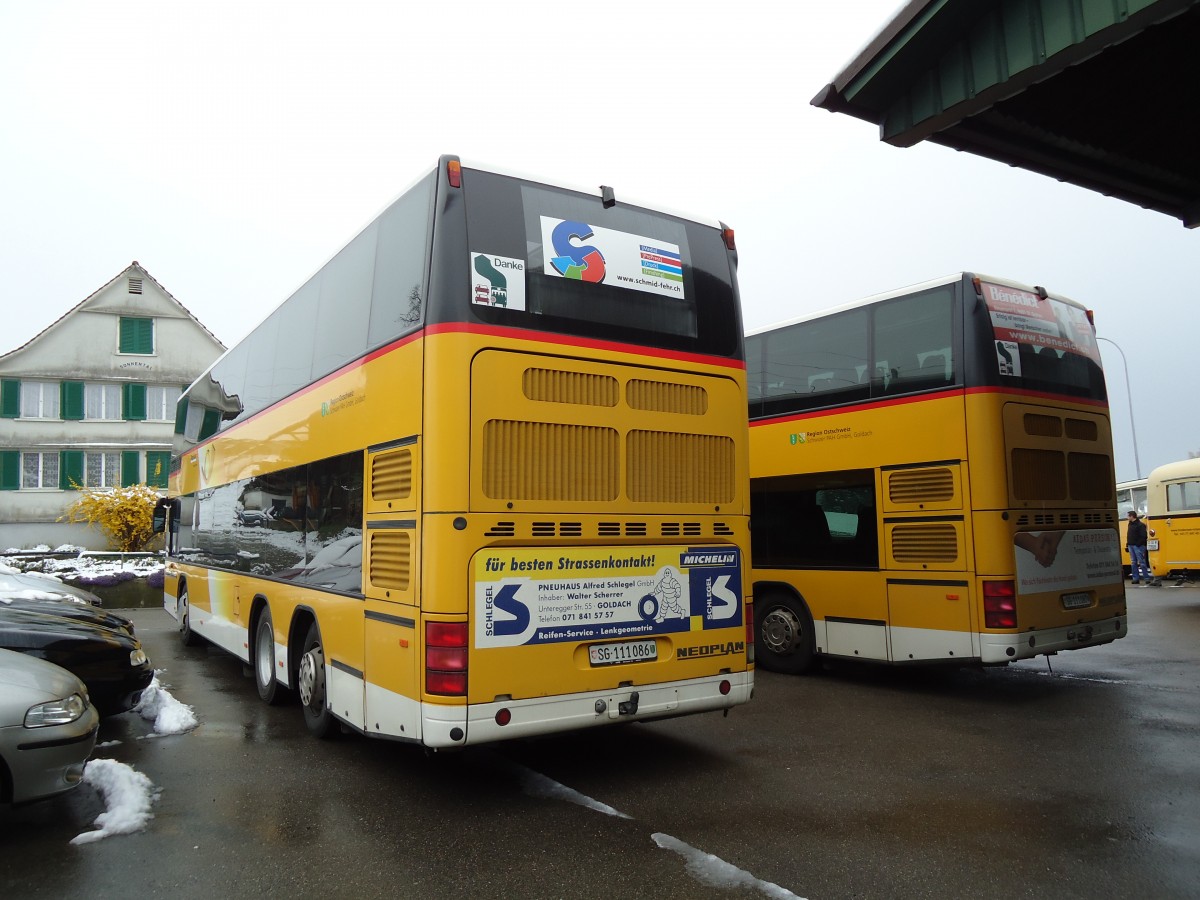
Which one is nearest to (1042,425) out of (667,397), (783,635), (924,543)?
(924,543)

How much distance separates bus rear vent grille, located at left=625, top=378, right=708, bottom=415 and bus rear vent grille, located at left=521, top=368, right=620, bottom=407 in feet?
0.51

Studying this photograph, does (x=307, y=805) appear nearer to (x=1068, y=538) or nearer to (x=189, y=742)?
(x=189, y=742)

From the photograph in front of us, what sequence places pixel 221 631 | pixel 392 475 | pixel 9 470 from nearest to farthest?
pixel 392 475
pixel 221 631
pixel 9 470

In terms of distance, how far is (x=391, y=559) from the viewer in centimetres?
569

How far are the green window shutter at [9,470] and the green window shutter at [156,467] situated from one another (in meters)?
4.30

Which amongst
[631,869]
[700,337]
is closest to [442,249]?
[700,337]

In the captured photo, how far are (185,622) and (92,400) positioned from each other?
25.0 metres

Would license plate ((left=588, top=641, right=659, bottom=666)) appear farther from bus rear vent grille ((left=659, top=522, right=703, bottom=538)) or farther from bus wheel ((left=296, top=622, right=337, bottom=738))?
bus wheel ((left=296, top=622, right=337, bottom=738))

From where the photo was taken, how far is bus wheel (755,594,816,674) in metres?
9.93

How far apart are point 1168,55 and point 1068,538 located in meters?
5.02

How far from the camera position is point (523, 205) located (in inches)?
227

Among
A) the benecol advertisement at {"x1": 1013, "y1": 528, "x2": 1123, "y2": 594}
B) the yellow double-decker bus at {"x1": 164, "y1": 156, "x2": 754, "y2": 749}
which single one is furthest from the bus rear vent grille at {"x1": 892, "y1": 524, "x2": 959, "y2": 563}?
the yellow double-decker bus at {"x1": 164, "y1": 156, "x2": 754, "y2": 749}

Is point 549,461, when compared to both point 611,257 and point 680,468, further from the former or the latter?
point 611,257

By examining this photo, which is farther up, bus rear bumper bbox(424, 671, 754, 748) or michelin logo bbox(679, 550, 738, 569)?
michelin logo bbox(679, 550, 738, 569)
